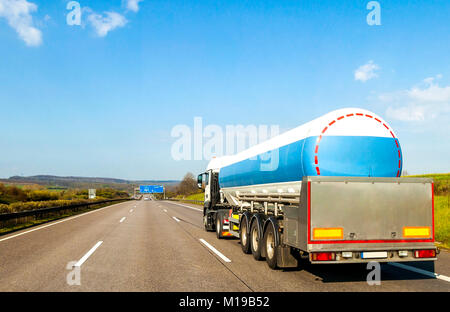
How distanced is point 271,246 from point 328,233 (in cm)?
220

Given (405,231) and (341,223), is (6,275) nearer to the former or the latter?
(341,223)

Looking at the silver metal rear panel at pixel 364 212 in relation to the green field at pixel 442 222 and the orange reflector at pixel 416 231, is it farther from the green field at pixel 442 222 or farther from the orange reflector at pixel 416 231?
the green field at pixel 442 222

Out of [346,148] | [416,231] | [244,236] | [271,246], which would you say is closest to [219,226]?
[244,236]

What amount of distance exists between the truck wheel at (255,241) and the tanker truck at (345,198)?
0.39 feet

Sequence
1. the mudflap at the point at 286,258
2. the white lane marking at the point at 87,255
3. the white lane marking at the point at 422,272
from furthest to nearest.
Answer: the white lane marking at the point at 87,255 → the mudflap at the point at 286,258 → the white lane marking at the point at 422,272

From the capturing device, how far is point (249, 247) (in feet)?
32.4

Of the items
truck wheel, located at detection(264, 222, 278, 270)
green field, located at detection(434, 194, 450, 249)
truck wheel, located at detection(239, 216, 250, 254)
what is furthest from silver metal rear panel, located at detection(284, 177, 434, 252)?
green field, located at detection(434, 194, 450, 249)

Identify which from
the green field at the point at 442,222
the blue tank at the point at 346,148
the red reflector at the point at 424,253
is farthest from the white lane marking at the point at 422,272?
the green field at the point at 442,222

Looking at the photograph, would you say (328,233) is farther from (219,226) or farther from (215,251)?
(219,226)

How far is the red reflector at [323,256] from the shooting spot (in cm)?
607

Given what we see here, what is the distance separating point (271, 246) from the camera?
809 centimetres
